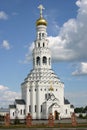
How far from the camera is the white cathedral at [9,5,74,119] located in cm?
7244

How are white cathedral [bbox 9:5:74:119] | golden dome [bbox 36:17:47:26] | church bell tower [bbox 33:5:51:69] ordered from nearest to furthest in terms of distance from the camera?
1. white cathedral [bbox 9:5:74:119]
2. church bell tower [bbox 33:5:51:69]
3. golden dome [bbox 36:17:47:26]

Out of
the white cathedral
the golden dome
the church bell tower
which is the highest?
the golden dome

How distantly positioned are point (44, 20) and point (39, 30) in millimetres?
2559

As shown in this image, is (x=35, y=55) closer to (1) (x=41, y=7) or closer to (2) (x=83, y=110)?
(1) (x=41, y=7)

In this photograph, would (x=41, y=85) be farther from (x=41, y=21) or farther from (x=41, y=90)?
(x=41, y=21)

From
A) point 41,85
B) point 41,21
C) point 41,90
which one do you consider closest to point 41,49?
point 41,21

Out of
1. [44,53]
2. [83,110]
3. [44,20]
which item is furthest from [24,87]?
[83,110]

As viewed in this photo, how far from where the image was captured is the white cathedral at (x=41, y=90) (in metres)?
72.4

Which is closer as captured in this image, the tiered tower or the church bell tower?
the tiered tower

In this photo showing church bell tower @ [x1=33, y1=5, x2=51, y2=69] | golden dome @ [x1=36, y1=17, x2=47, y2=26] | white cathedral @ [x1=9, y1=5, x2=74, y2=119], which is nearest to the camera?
white cathedral @ [x1=9, y1=5, x2=74, y2=119]

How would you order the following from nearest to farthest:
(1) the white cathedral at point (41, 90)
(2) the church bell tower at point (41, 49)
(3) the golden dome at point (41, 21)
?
(1) the white cathedral at point (41, 90), (2) the church bell tower at point (41, 49), (3) the golden dome at point (41, 21)

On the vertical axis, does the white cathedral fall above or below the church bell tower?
below

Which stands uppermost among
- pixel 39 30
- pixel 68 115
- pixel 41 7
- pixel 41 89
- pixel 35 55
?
pixel 41 7

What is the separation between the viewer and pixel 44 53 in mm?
75062
